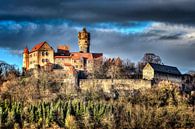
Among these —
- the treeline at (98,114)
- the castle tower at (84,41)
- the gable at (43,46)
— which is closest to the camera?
the treeline at (98,114)

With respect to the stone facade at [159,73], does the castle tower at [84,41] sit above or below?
above

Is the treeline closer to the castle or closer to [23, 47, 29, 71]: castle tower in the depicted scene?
the castle

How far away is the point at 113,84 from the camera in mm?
102375

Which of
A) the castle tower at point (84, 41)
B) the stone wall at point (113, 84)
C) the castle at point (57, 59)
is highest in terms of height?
the castle tower at point (84, 41)

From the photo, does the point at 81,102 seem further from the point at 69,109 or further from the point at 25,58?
the point at 25,58

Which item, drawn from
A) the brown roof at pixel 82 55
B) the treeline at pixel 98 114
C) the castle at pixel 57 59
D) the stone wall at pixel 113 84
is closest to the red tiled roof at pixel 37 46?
the castle at pixel 57 59

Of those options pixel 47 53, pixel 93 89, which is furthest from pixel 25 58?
pixel 93 89

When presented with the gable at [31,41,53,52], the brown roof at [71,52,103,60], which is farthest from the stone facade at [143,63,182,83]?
the gable at [31,41,53,52]

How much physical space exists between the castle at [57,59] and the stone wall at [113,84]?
154 inches

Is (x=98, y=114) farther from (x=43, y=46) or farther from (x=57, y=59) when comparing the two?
(x=43, y=46)

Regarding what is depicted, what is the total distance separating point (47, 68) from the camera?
10462 cm

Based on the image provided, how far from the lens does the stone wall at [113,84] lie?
101750 millimetres

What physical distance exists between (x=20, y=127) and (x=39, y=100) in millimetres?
8799

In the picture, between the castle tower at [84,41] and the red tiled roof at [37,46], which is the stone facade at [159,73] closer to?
the castle tower at [84,41]
